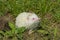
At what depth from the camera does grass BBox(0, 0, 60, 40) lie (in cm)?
407

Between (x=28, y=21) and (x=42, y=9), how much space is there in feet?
1.32

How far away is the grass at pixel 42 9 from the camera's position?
4066mm

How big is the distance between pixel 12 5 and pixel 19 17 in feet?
1.21

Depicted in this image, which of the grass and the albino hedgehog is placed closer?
the albino hedgehog

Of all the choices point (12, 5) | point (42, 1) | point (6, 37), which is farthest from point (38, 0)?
point (6, 37)

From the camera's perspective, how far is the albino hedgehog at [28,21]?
12.9 feet

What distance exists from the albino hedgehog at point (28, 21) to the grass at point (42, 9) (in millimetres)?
132

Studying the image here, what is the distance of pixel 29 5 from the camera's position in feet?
14.2

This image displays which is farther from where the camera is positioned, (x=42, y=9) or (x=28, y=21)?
(x=42, y=9)

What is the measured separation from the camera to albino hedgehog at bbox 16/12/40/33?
3.93m

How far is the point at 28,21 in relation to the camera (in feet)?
13.0

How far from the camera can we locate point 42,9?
13.9ft

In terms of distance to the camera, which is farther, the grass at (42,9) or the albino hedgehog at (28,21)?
the grass at (42,9)

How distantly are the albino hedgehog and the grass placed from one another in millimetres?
132
